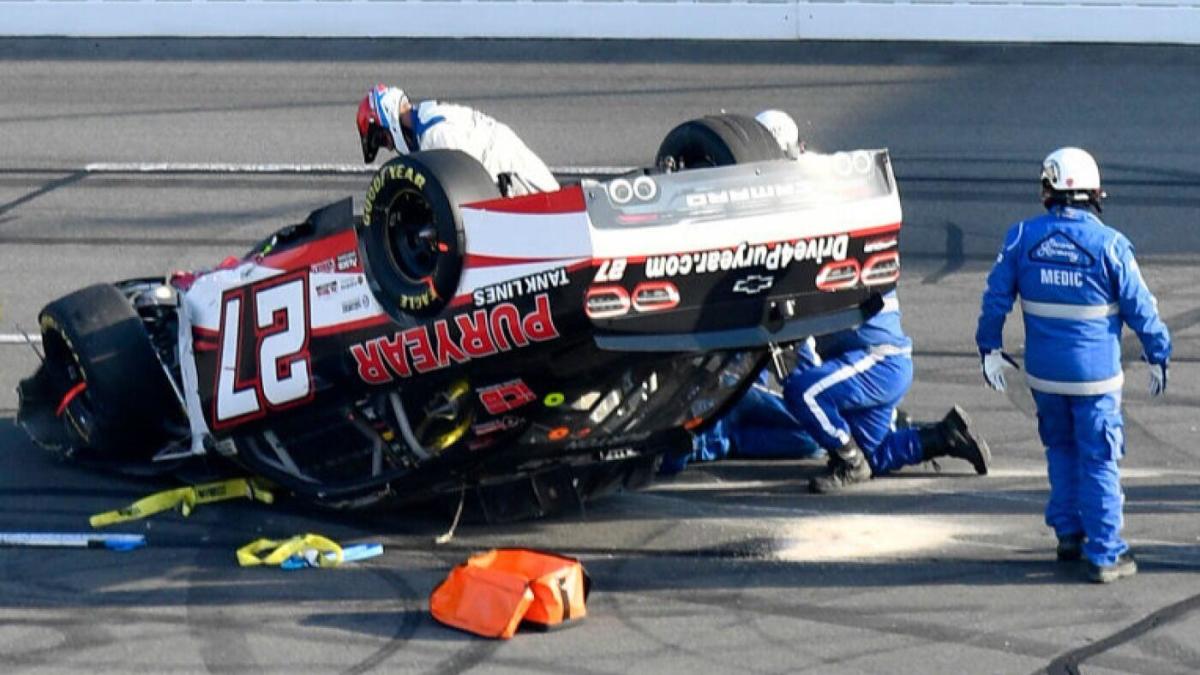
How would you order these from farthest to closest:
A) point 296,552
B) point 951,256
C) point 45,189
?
point 45,189 → point 951,256 → point 296,552

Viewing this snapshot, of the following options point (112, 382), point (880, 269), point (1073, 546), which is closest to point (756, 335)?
point (880, 269)

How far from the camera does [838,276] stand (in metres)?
7.59

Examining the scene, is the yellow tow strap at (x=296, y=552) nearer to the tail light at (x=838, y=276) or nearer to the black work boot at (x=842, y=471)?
the black work boot at (x=842, y=471)

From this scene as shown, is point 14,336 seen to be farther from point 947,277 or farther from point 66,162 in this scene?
point 947,277

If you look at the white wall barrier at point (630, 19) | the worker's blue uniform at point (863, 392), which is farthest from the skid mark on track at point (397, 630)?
the white wall barrier at point (630, 19)

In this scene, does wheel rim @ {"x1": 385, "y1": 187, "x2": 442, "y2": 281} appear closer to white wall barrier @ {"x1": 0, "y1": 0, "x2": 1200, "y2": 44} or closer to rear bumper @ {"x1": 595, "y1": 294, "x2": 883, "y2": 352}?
rear bumper @ {"x1": 595, "y1": 294, "x2": 883, "y2": 352}

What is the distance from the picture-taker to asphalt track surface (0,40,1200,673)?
24.9 feet

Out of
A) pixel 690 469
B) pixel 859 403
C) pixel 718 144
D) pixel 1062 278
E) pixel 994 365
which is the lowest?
pixel 690 469

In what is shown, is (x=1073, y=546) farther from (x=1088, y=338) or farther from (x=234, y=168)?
(x=234, y=168)

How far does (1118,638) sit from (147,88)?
446 inches

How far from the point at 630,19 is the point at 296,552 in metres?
10.4

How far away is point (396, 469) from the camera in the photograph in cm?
843

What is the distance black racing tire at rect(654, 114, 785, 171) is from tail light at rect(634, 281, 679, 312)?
67 centimetres

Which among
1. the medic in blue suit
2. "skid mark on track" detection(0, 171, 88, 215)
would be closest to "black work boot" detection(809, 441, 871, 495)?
the medic in blue suit
